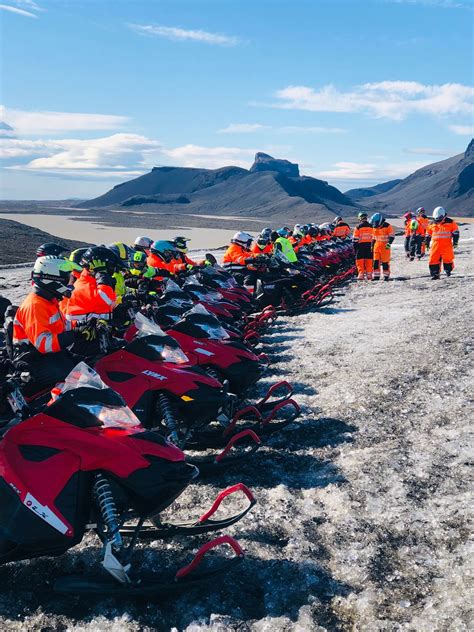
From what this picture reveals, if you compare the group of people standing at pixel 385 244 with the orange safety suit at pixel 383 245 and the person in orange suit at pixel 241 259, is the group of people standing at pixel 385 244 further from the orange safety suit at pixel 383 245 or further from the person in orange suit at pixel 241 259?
the person in orange suit at pixel 241 259

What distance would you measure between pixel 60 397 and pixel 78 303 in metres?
3.30

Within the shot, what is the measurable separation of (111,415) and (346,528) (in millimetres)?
1784

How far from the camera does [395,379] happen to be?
657cm

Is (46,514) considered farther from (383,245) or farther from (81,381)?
(383,245)

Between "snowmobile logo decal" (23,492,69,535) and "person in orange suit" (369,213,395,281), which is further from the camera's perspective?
"person in orange suit" (369,213,395,281)

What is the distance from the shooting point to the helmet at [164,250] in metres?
10.3

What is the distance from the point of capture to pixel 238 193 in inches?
5128

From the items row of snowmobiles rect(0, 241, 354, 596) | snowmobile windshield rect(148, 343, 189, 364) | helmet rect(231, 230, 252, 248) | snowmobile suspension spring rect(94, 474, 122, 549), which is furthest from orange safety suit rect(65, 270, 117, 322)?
helmet rect(231, 230, 252, 248)

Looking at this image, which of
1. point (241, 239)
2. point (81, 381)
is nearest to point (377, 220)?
point (241, 239)

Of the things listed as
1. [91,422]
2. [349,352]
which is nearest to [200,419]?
[91,422]

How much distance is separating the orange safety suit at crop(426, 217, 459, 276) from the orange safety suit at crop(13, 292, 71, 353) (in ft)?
38.8

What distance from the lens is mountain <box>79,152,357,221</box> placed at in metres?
102

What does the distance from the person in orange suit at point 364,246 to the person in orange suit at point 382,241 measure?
25 centimetres

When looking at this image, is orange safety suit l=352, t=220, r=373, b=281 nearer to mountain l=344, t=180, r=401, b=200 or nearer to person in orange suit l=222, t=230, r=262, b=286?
person in orange suit l=222, t=230, r=262, b=286
